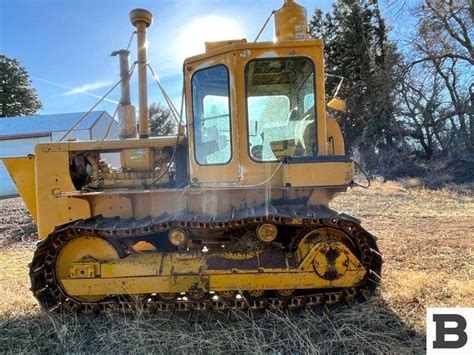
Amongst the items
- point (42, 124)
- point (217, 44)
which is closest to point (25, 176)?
point (217, 44)

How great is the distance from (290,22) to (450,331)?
3481 mm

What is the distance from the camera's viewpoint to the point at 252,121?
3963 mm

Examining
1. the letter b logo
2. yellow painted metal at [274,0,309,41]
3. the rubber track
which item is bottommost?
the letter b logo

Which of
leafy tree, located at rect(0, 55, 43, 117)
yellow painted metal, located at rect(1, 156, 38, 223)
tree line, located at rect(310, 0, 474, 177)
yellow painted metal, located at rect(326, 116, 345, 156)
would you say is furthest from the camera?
leafy tree, located at rect(0, 55, 43, 117)

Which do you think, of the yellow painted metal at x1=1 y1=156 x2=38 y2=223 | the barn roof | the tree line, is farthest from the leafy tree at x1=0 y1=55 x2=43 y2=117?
the yellow painted metal at x1=1 y1=156 x2=38 y2=223

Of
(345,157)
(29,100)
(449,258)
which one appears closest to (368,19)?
(449,258)

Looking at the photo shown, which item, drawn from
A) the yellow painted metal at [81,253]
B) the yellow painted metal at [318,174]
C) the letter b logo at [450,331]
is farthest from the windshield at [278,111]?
the letter b logo at [450,331]

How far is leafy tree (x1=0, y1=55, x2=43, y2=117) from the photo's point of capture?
3962 cm

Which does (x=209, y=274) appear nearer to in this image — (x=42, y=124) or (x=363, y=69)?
(x=363, y=69)

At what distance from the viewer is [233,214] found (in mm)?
3736

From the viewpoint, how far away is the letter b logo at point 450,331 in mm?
3209

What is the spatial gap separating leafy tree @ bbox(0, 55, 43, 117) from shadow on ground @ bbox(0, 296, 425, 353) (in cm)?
4283

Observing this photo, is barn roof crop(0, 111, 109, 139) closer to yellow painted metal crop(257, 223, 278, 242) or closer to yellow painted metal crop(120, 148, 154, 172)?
yellow painted metal crop(120, 148, 154, 172)

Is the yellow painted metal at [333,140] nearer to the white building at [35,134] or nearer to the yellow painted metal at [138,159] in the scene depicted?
the yellow painted metal at [138,159]
